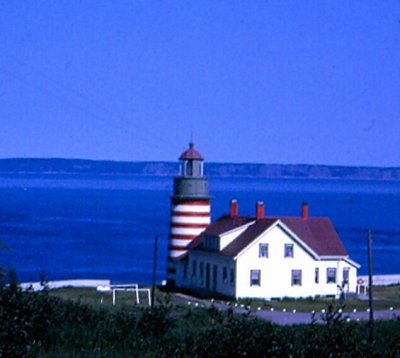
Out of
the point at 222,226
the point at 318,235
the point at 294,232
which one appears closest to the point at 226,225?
the point at 222,226

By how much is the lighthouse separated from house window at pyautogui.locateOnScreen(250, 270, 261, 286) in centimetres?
403

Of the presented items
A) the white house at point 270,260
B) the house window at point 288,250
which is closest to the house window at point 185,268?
the white house at point 270,260

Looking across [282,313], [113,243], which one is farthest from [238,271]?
[113,243]

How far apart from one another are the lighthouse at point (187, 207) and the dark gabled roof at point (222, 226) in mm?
451

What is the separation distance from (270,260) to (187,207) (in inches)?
171

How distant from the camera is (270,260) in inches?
1334

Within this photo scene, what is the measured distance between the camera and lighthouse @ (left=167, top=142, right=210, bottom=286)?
36906 mm

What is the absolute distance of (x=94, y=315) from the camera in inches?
738

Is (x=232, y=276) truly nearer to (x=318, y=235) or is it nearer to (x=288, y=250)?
(x=288, y=250)

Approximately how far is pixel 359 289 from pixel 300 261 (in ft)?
12.8

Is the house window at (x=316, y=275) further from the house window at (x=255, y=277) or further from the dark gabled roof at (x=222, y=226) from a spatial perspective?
the dark gabled roof at (x=222, y=226)

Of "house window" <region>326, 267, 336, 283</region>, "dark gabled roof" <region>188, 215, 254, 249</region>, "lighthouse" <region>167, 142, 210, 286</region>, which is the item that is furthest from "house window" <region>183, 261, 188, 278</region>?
"house window" <region>326, 267, 336, 283</region>

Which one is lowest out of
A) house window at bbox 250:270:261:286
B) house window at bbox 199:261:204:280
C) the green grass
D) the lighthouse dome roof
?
the green grass

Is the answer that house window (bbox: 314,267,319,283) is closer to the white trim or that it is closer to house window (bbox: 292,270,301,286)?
the white trim
